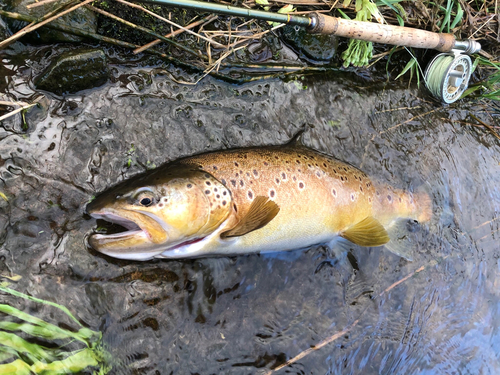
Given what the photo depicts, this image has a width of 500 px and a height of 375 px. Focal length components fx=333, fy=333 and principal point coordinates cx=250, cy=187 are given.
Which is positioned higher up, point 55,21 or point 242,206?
point 55,21

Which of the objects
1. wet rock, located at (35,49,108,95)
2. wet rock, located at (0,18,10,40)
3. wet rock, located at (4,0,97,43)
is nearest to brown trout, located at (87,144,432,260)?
wet rock, located at (35,49,108,95)

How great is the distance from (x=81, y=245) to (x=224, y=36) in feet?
6.42

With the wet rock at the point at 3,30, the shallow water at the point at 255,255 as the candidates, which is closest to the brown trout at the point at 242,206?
the shallow water at the point at 255,255

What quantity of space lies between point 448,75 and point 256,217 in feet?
8.70

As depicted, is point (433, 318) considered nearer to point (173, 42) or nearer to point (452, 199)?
point (452, 199)

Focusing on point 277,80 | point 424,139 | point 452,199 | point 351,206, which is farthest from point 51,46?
point 452,199

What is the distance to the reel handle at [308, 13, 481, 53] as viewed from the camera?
2.57 meters

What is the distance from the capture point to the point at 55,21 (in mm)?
2230

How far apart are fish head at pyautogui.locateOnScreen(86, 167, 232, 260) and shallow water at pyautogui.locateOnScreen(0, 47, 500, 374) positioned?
284mm

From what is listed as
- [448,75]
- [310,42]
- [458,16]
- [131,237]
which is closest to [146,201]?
[131,237]

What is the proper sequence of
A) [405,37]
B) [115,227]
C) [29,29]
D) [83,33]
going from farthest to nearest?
1. [405,37]
2. [83,33]
3. [115,227]
4. [29,29]

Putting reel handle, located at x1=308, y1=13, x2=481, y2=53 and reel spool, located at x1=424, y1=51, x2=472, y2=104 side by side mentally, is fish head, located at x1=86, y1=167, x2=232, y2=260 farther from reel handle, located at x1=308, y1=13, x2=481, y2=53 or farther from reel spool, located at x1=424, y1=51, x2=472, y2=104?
reel spool, located at x1=424, y1=51, x2=472, y2=104

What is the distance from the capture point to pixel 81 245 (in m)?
2.17

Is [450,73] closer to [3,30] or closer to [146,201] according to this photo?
[146,201]
